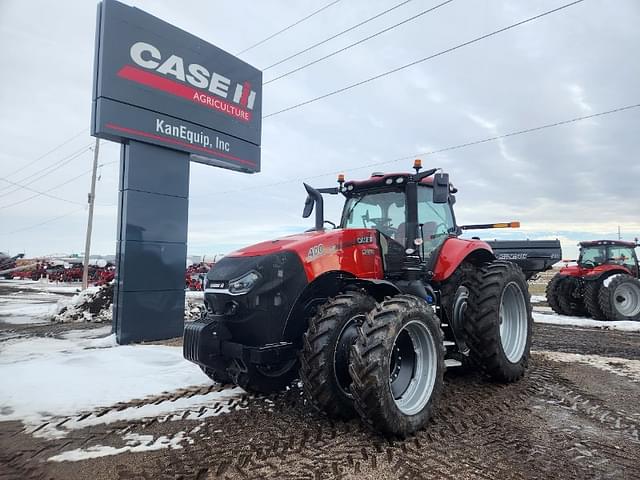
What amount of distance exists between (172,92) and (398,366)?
7.66 metres

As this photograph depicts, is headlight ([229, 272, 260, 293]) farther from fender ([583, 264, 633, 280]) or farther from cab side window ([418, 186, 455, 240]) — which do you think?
fender ([583, 264, 633, 280])

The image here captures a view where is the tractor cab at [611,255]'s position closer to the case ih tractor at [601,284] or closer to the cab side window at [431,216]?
the case ih tractor at [601,284]

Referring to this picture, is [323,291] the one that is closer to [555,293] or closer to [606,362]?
[606,362]

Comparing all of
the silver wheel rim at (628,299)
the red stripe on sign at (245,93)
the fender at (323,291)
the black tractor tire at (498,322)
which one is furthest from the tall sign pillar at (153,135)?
the silver wheel rim at (628,299)

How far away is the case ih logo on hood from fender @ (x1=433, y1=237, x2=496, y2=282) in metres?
6.72

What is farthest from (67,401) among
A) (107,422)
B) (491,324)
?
(491,324)

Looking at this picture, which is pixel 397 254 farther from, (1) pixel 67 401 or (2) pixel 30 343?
(2) pixel 30 343

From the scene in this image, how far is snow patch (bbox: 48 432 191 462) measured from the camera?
332cm

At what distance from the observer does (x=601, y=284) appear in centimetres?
1208

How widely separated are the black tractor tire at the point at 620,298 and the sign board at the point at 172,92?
992 cm

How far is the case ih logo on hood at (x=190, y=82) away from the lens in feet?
28.2

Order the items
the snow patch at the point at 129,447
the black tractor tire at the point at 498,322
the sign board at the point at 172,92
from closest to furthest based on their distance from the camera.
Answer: the snow patch at the point at 129,447 < the black tractor tire at the point at 498,322 < the sign board at the point at 172,92

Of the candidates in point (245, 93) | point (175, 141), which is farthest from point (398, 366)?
point (245, 93)

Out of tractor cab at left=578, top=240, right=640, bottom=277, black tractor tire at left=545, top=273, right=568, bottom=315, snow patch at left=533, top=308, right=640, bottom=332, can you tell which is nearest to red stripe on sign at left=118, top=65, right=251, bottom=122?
snow patch at left=533, top=308, right=640, bottom=332
